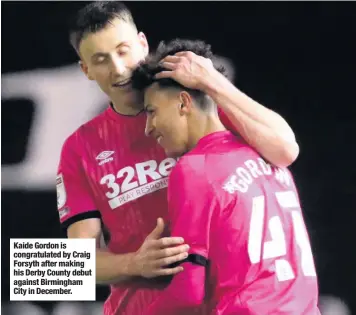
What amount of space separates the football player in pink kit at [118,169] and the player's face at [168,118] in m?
0.06

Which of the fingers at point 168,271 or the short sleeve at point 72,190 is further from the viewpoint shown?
the short sleeve at point 72,190

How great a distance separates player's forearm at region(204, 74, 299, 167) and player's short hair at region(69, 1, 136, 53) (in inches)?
8.2

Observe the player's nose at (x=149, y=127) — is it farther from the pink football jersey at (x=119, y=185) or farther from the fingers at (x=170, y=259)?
the fingers at (x=170, y=259)

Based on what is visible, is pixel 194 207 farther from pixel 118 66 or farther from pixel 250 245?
pixel 118 66

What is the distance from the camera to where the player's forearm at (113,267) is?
3.50 ft

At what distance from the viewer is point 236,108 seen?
3.32 feet

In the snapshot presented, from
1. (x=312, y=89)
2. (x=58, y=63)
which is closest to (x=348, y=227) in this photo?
(x=312, y=89)

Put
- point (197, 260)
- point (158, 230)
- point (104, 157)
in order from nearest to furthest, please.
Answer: point (197, 260), point (158, 230), point (104, 157)

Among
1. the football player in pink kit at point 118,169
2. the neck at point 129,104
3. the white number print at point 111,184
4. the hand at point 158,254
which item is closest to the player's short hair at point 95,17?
the football player in pink kit at point 118,169

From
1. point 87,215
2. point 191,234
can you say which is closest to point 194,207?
point 191,234

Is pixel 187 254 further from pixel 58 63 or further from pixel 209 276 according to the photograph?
pixel 58 63

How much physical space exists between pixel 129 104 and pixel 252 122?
0.22 metres

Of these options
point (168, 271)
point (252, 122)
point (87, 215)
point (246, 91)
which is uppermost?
point (246, 91)
